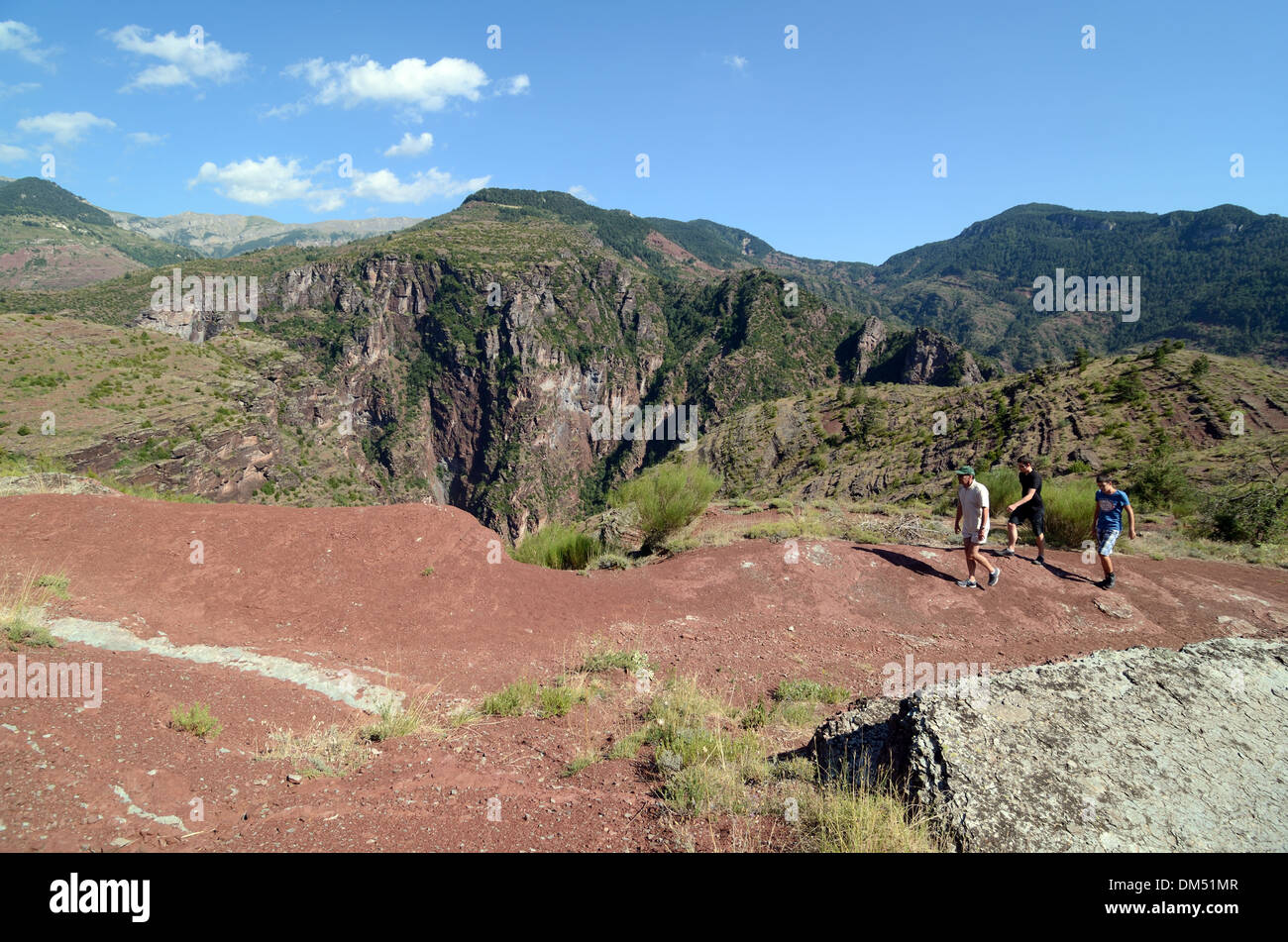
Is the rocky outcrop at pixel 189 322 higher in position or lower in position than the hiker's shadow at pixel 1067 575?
higher

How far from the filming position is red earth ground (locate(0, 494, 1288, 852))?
333 centimetres

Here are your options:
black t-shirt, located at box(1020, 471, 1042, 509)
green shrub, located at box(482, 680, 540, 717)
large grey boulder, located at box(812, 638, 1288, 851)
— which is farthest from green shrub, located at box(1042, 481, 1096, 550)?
green shrub, located at box(482, 680, 540, 717)

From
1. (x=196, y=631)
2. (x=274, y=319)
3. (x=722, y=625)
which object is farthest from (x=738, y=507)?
(x=274, y=319)

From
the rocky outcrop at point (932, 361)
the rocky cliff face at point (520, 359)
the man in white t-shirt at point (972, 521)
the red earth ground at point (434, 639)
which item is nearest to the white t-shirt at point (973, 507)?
the man in white t-shirt at point (972, 521)

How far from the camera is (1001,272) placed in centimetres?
18825

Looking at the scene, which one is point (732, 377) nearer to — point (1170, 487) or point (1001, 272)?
point (1170, 487)

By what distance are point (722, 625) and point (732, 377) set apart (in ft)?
354

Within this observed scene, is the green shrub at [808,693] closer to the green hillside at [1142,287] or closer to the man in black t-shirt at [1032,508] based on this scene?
the man in black t-shirt at [1032,508]

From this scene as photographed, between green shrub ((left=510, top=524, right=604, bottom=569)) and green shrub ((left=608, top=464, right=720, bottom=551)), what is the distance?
130 centimetres

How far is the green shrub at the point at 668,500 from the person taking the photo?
12656 mm

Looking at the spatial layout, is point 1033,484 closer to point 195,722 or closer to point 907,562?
point 907,562

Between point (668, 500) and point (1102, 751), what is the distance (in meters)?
9.78

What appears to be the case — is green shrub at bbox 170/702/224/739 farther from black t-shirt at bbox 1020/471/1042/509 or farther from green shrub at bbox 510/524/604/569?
black t-shirt at bbox 1020/471/1042/509

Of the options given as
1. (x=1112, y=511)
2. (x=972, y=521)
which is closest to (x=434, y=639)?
(x=972, y=521)
